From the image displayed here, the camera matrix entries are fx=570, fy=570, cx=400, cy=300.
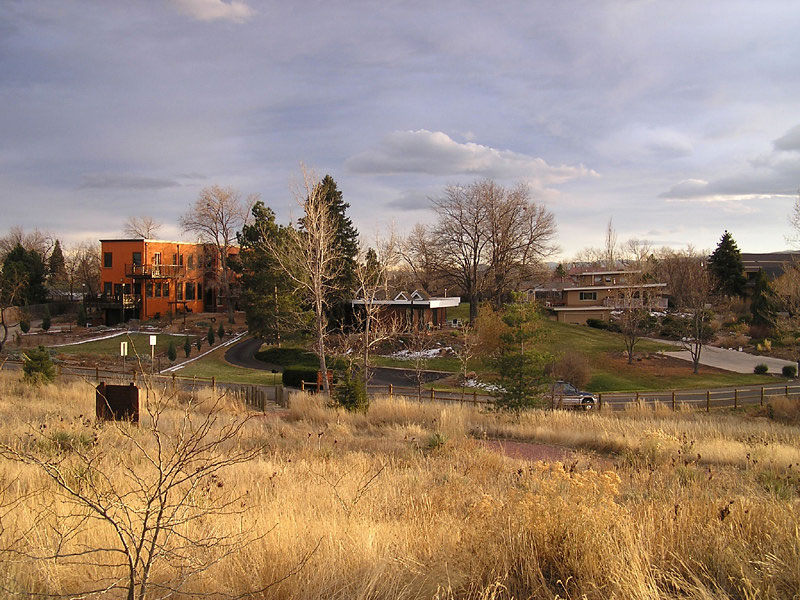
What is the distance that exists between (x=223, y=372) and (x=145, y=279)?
982 inches

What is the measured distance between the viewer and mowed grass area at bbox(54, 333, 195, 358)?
4012 cm

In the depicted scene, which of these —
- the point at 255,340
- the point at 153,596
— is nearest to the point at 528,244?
the point at 255,340

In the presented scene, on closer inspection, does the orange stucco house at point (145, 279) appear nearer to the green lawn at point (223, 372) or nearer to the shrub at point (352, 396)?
the green lawn at point (223, 372)

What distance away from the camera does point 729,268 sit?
205 feet

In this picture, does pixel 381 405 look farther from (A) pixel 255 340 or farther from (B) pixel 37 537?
(A) pixel 255 340

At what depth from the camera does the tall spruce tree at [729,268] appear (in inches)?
2448

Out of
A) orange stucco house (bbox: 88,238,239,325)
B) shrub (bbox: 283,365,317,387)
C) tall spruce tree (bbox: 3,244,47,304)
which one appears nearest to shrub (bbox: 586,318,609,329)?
shrub (bbox: 283,365,317,387)

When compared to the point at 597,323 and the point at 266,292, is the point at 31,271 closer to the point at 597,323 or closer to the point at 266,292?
the point at 266,292

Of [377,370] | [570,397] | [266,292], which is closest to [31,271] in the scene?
[266,292]

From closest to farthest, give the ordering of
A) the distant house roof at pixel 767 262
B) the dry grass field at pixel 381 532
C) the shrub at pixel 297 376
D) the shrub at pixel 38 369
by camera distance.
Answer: the dry grass field at pixel 381 532 → the shrub at pixel 38 369 → the shrub at pixel 297 376 → the distant house roof at pixel 767 262

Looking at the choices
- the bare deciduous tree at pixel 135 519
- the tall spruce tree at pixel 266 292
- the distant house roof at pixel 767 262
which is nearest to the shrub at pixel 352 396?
the bare deciduous tree at pixel 135 519

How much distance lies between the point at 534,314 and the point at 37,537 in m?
15.8

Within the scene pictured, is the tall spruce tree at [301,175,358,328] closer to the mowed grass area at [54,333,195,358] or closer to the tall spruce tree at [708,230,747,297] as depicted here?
the mowed grass area at [54,333,195,358]

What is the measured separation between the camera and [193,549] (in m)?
4.07
